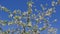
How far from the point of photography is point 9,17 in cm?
583

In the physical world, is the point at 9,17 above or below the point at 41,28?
above

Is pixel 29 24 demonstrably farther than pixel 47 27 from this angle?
No

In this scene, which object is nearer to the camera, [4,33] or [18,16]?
[18,16]

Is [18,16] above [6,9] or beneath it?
beneath

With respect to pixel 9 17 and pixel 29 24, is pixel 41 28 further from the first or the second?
pixel 9 17

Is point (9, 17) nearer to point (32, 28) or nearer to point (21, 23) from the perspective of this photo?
point (21, 23)

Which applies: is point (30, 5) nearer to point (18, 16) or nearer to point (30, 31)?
point (18, 16)

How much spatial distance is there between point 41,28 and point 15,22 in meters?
1.10

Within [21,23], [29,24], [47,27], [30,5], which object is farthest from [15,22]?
[47,27]

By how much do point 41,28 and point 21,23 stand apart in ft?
2.79

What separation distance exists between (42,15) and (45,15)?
127 millimetres

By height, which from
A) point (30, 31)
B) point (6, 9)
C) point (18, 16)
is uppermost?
point (6, 9)

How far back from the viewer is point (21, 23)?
5.64m

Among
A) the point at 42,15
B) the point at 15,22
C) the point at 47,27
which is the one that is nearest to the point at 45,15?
the point at 42,15
